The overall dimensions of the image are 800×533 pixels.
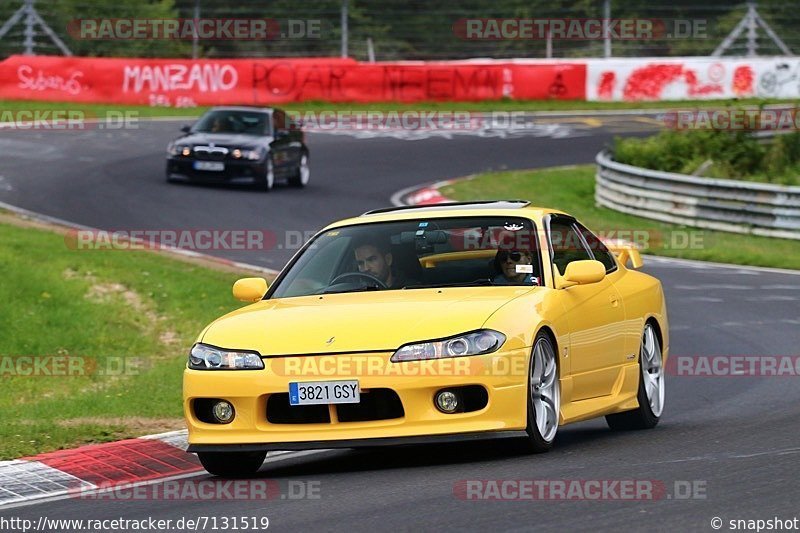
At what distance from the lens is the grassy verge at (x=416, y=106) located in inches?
1455

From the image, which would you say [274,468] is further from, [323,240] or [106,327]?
[106,327]

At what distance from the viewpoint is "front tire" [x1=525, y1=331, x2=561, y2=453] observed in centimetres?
808

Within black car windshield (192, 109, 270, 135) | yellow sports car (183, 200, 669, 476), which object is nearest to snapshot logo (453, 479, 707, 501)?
yellow sports car (183, 200, 669, 476)

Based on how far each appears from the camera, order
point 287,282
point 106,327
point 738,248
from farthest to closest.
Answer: point 738,248
point 106,327
point 287,282

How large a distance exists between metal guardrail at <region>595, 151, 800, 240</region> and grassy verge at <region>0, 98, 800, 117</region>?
10751 mm

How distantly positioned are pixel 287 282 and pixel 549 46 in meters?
32.9

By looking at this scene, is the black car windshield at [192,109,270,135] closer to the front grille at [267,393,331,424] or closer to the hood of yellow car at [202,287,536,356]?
the hood of yellow car at [202,287,536,356]

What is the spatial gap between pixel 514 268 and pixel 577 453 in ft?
3.97

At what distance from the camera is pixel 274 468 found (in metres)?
8.73

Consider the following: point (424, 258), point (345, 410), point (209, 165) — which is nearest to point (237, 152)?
point (209, 165)

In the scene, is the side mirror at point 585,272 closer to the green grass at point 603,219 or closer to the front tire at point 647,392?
the front tire at point 647,392

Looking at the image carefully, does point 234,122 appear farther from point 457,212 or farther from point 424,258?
point 424,258

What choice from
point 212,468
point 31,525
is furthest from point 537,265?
point 31,525

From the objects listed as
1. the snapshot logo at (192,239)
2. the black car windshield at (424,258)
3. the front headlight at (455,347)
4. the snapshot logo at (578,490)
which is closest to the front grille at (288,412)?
the front headlight at (455,347)
